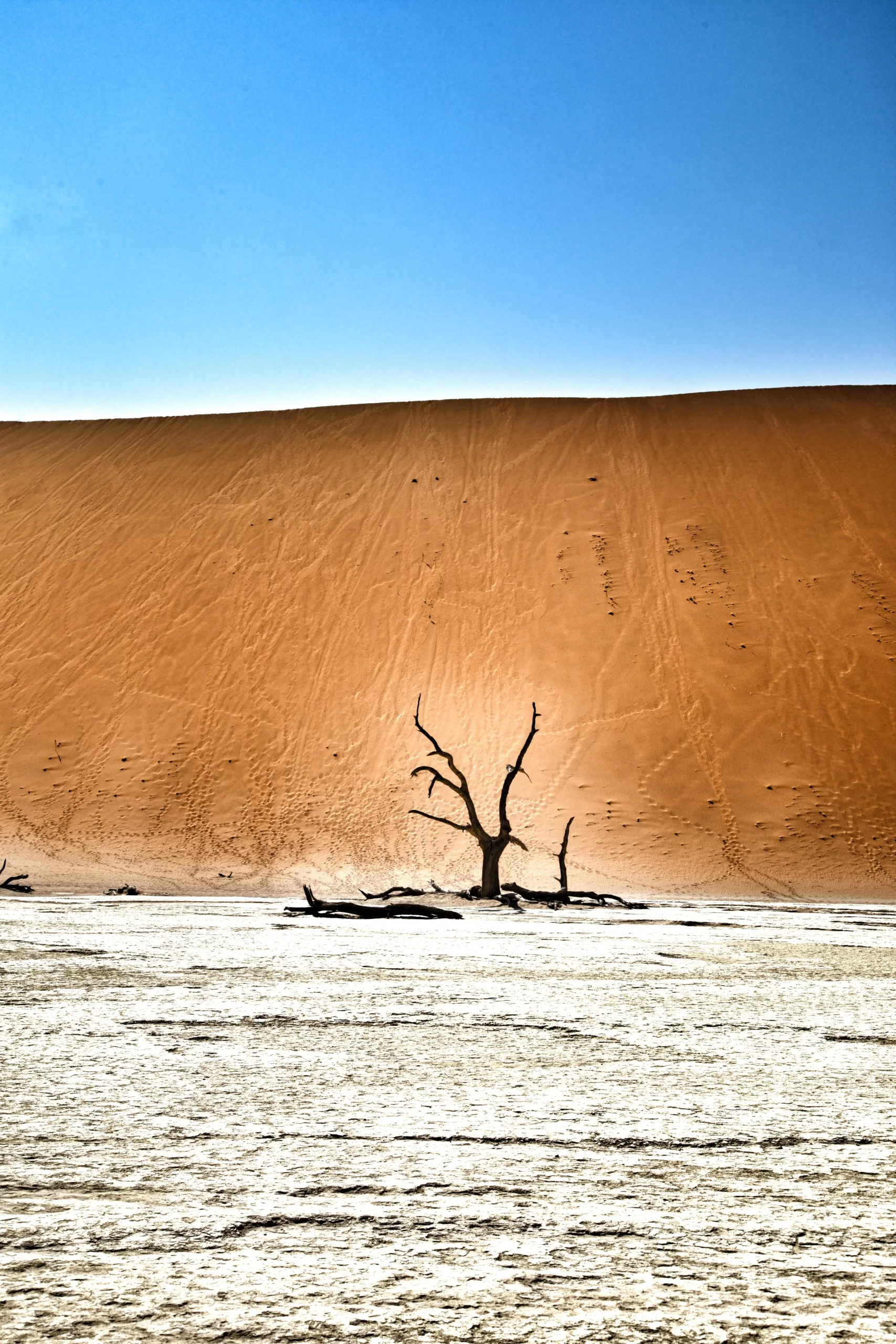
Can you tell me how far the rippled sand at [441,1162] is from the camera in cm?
148

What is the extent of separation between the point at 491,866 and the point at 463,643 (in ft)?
43.7

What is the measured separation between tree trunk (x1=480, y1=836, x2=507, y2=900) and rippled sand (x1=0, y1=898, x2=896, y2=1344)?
947 cm

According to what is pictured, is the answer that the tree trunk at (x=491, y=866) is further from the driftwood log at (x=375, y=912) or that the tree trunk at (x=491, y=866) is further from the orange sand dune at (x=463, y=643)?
the orange sand dune at (x=463, y=643)

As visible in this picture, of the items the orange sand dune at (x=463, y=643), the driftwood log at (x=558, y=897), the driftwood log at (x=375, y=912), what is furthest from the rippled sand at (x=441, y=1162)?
the orange sand dune at (x=463, y=643)

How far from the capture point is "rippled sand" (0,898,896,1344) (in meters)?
1.48

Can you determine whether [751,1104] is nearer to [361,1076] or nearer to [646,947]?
[361,1076]

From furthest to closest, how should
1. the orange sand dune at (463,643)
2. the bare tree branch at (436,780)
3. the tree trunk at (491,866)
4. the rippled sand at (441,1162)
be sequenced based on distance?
the orange sand dune at (463,643), the tree trunk at (491,866), the bare tree branch at (436,780), the rippled sand at (441,1162)

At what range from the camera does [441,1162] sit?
215 cm

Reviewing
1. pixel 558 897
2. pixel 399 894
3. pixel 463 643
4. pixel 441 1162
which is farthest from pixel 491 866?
pixel 463 643

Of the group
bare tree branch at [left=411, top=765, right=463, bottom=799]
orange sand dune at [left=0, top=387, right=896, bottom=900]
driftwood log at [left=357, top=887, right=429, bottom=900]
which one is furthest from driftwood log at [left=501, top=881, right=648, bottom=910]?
orange sand dune at [left=0, top=387, right=896, bottom=900]

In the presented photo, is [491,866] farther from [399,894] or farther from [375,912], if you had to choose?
[375,912]

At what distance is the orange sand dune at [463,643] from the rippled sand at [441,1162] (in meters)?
14.4

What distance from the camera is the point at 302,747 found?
25016 mm

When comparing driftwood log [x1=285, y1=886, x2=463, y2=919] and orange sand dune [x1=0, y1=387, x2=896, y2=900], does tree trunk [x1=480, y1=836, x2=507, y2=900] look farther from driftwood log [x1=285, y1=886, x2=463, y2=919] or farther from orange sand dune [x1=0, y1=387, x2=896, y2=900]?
orange sand dune [x1=0, y1=387, x2=896, y2=900]
